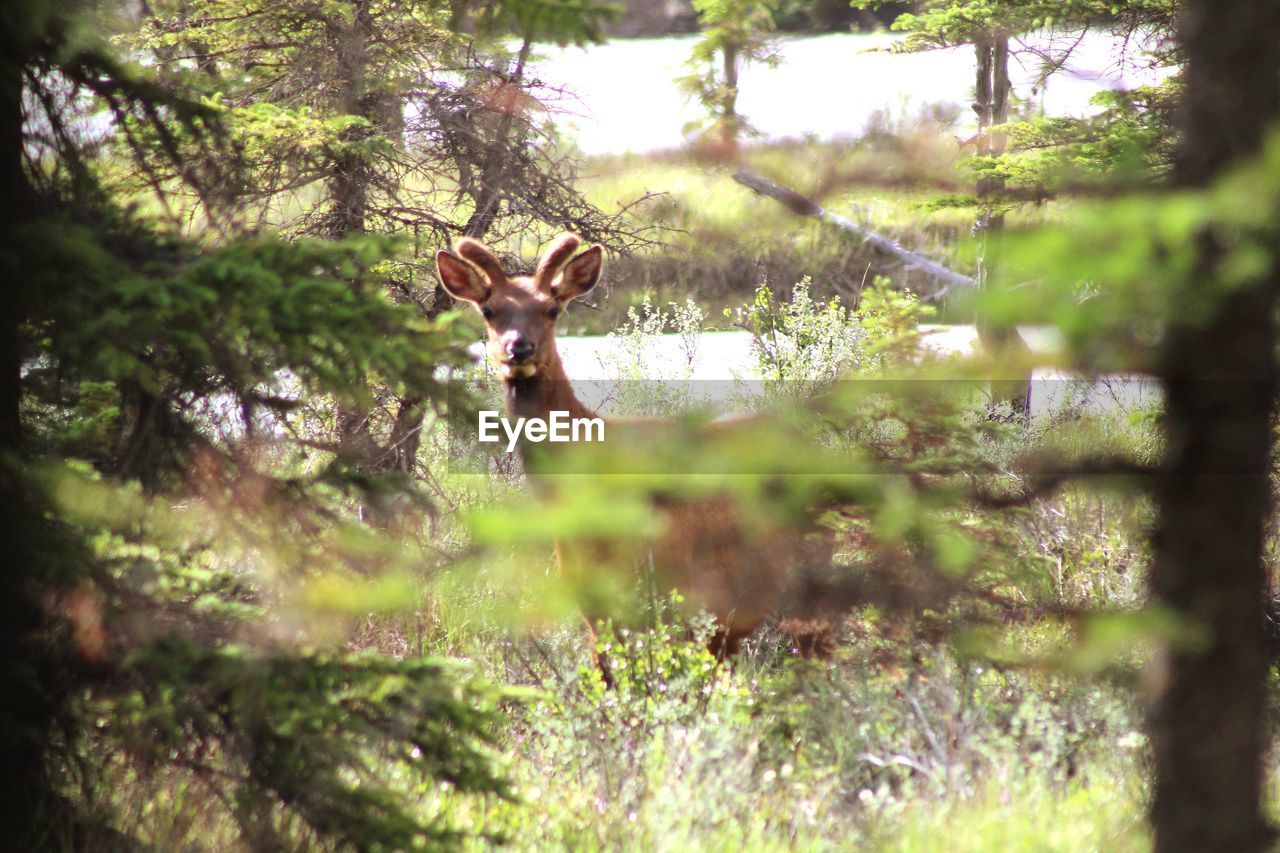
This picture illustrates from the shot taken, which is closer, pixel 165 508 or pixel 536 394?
pixel 165 508

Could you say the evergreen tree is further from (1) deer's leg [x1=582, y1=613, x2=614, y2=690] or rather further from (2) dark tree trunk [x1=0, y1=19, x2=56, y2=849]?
(1) deer's leg [x1=582, y1=613, x2=614, y2=690]

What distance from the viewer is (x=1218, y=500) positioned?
2.40m

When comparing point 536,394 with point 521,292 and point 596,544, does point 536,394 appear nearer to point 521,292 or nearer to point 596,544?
point 521,292

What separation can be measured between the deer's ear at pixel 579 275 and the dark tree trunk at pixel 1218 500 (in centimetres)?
339

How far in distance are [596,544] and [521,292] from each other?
135 cm

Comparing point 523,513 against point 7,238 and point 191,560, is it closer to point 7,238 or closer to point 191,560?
point 7,238

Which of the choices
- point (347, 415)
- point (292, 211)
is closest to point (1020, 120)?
point (347, 415)

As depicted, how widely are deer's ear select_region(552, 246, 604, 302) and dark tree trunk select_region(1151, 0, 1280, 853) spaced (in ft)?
11.1

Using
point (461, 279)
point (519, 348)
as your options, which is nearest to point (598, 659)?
point (519, 348)

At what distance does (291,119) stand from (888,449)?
3.54 metres

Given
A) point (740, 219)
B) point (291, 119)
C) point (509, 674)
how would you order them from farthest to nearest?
point (740, 219) → point (291, 119) → point (509, 674)

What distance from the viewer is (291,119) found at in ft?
19.0

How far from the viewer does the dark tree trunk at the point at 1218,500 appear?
7.68 feet

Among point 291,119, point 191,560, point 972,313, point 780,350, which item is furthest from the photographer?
point 780,350
